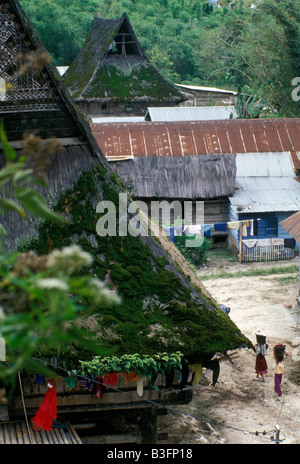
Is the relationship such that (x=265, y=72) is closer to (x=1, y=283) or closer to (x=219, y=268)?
(x=219, y=268)

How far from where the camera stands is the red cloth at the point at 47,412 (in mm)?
7590

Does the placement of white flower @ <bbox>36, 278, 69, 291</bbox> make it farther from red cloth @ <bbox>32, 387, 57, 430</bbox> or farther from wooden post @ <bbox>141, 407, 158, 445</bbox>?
wooden post @ <bbox>141, 407, 158, 445</bbox>

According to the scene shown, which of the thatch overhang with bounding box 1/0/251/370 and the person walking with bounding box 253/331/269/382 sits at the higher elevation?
the thatch overhang with bounding box 1/0/251/370

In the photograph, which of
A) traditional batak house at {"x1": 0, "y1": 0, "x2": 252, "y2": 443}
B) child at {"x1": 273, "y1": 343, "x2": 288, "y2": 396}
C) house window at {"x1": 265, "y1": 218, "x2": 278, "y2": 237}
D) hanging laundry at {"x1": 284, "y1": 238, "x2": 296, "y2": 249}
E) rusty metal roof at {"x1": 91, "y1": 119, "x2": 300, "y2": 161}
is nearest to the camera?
traditional batak house at {"x1": 0, "y1": 0, "x2": 252, "y2": 443}

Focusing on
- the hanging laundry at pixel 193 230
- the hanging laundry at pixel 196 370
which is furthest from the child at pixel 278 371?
the hanging laundry at pixel 193 230

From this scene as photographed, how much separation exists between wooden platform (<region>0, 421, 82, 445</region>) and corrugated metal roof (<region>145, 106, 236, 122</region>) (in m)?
22.6

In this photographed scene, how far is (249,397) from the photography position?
11320 millimetres

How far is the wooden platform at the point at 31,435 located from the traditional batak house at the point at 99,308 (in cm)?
3

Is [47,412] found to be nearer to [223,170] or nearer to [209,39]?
[223,170]

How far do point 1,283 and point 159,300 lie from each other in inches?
259

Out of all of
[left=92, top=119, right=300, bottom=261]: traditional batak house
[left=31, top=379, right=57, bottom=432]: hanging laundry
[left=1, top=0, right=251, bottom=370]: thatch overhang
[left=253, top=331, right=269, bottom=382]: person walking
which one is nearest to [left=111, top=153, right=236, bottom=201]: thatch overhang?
[left=92, top=119, right=300, bottom=261]: traditional batak house

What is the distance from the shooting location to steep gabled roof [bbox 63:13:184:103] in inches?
1321

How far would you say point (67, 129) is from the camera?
8680mm

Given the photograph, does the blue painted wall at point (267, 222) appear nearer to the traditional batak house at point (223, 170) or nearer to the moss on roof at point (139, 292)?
the traditional batak house at point (223, 170)
